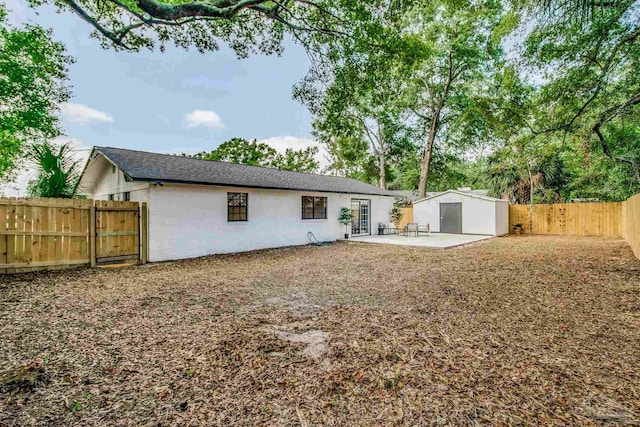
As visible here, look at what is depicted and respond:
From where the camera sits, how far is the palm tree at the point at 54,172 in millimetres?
7777

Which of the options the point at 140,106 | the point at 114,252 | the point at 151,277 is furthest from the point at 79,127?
the point at 151,277

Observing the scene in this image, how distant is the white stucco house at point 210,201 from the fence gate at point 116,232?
0.40m

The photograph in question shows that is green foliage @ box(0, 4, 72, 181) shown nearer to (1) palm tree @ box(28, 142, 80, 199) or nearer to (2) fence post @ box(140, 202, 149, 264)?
(1) palm tree @ box(28, 142, 80, 199)

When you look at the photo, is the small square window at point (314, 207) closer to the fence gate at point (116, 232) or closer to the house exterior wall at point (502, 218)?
the fence gate at point (116, 232)

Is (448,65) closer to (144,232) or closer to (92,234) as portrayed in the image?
(144,232)

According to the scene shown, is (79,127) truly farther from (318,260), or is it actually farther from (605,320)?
(605,320)

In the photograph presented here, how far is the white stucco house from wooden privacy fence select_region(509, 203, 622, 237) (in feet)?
37.6

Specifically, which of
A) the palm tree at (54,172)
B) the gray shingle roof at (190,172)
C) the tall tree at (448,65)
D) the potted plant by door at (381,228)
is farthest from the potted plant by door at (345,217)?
the palm tree at (54,172)

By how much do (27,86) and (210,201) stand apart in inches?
417

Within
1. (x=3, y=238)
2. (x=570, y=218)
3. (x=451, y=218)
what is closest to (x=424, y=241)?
(x=451, y=218)

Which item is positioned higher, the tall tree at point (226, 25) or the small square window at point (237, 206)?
the tall tree at point (226, 25)

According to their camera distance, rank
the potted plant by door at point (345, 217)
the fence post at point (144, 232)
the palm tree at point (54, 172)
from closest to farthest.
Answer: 1. the palm tree at point (54, 172)
2. the fence post at point (144, 232)
3. the potted plant by door at point (345, 217)

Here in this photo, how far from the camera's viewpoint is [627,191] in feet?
55.0

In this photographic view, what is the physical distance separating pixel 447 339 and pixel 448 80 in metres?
21.9
